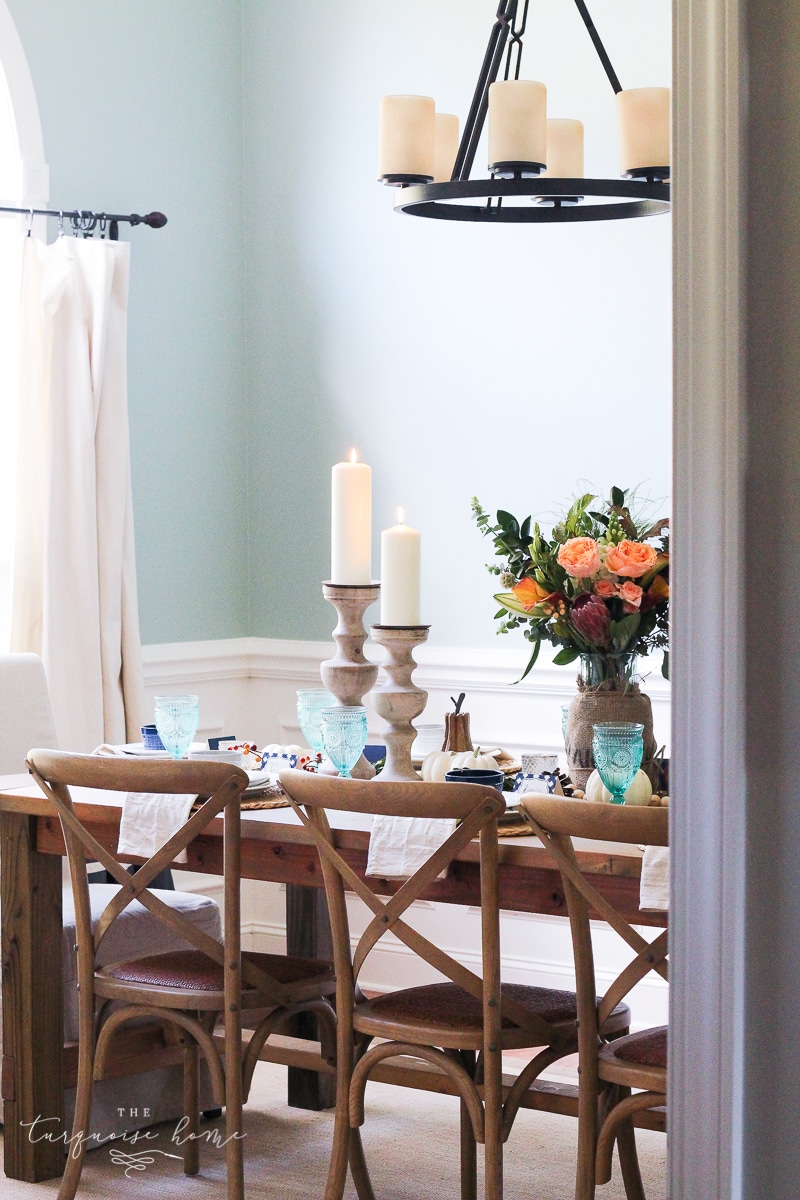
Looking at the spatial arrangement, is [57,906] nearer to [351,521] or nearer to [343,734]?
[343,734]

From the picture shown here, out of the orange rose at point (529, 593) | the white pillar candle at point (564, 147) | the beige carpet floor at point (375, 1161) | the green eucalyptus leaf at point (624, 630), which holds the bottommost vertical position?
the beige carpet floor at point (375, 1161)

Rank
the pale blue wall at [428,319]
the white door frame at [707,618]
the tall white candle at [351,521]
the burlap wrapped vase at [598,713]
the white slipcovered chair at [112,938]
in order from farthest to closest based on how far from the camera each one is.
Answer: the pale blue wall at [428,319], the white slipcovered chair at [112,938], the tall white candle at [351,521], the burlap wrapped vase at [598,713], the white door frame at [707,618]

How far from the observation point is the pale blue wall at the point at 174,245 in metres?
4.28

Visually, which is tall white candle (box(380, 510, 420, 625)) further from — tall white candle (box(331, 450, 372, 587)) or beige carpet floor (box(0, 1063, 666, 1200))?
beige carpet floor (box(0, 1063, 666, 1200))

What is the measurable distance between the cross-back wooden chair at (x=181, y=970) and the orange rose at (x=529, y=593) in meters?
0.57

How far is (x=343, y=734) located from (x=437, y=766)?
174mm

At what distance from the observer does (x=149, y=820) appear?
2.63m

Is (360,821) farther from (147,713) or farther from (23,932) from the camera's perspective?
(147,713)

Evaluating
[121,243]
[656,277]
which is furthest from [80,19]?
[656,277]

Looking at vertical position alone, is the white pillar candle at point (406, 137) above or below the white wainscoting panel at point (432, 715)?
above

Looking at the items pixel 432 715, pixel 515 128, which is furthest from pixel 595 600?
pixel 432 715

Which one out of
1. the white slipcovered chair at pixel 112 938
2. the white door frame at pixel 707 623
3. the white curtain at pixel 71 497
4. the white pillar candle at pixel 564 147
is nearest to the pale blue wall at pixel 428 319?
the white curtain at pixel 71 497

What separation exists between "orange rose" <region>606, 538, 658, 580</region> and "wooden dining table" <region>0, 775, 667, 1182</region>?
46 centimetres

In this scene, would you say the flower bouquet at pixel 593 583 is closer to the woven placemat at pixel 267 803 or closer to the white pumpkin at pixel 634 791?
the white pumpkin at pixel 634 791
